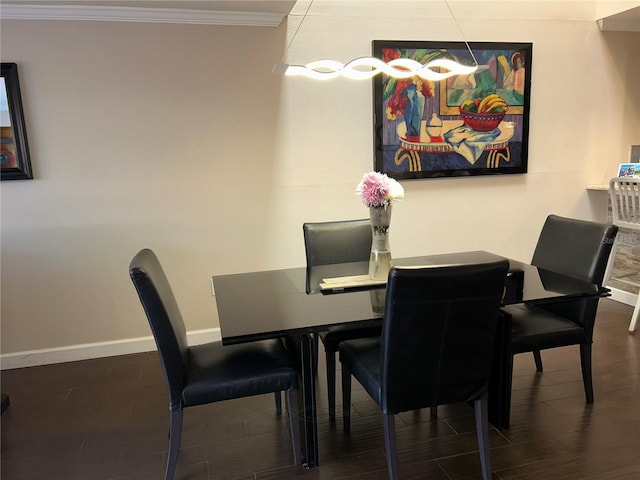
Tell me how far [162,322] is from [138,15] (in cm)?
214

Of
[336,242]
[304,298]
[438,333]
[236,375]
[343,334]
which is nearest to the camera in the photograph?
[438,333]

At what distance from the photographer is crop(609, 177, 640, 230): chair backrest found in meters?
3.38

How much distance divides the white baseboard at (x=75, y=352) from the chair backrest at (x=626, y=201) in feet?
10.7

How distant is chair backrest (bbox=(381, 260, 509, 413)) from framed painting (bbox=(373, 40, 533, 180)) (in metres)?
1.98

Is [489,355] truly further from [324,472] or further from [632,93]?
[632,93]

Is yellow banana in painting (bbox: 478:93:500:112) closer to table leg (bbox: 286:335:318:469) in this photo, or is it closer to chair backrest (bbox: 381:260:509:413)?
chair backrest (bbox: 381:260:509:413)

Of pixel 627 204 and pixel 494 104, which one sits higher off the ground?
pixel 494 104

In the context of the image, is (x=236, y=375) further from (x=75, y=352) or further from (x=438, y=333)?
(x=75, y=352)

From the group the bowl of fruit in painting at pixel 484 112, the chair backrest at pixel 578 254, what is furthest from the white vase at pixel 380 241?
the bowl of fruit in painting at pixel 484 112

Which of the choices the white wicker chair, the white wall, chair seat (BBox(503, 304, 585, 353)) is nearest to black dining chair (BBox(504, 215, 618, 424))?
chair seat (BBox(503, 304, 585, 353))

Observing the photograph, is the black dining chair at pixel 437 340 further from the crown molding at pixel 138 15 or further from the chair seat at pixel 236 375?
the crown molding at pixel 138 15

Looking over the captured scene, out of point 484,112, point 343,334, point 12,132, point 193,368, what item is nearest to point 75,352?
point 12,132

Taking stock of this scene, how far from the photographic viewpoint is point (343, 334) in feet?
7.97

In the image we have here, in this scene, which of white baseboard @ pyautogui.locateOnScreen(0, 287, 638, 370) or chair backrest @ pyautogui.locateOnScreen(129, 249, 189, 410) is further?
white baseboard @ pyautogui.locateOnScreen(0, 287, 638, 370)
